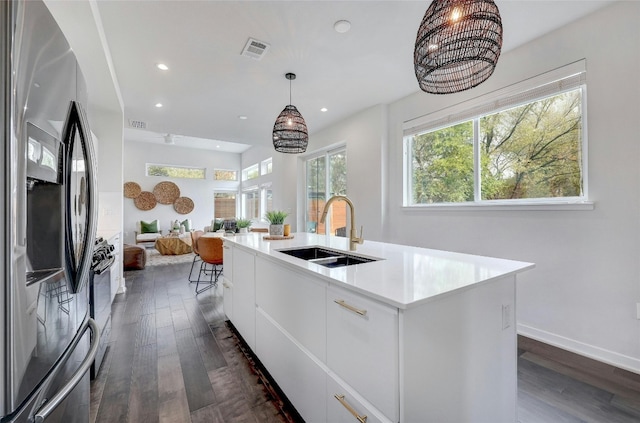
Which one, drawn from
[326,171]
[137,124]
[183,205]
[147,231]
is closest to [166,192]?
[183,205]

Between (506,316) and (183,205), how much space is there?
9.26m

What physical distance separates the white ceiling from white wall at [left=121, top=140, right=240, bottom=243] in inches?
194

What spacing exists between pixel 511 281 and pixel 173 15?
284 centimetres

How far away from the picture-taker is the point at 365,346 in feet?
3.30

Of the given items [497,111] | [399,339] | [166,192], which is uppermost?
[497,111]

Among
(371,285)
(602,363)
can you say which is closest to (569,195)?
(602,363)

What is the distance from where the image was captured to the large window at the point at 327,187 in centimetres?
496

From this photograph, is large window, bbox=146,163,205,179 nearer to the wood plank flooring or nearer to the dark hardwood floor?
the wood plank flooring

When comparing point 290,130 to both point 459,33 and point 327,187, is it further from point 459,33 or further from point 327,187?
point 327,187

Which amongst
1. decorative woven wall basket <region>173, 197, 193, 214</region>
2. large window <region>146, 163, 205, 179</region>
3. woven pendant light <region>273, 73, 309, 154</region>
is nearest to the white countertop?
woven pendant light <region>273, 73, 309, 154</region>

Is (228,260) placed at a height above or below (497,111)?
below

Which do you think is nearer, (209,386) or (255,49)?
(209,386)

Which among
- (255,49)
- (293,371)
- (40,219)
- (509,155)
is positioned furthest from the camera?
(509,155)

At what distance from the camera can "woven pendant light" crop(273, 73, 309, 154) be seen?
2738mm
